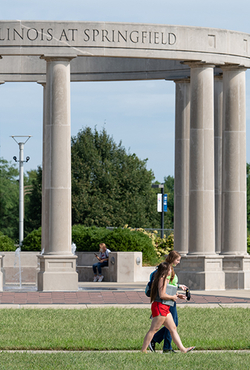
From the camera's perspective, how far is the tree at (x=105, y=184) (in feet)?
292

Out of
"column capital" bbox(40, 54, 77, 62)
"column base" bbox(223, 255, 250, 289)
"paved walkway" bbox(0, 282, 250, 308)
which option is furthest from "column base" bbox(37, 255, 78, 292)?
"column capital" bbox(40, 54, 77, 62)

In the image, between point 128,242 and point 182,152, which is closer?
point 182,152

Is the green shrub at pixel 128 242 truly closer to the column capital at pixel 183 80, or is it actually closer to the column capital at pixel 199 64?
the column capital at pixel 183 80

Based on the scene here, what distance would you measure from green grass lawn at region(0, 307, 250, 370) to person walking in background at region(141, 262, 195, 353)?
1.27 feet

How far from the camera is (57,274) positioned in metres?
33.4

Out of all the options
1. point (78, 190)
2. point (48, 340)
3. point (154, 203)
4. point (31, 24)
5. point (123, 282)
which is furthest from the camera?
point (154, 203)

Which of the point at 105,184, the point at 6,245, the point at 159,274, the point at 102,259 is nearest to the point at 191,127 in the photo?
the point at 102,259

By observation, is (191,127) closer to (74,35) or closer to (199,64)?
(199,64)

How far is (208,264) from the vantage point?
3638cm

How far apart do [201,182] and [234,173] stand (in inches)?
103

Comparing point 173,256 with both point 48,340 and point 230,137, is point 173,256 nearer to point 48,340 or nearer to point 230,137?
point 48,340

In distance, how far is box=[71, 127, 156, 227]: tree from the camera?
89125 millimetres

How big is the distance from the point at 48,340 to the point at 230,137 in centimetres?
2220

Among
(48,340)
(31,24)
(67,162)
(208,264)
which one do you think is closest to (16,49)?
(31,24)
